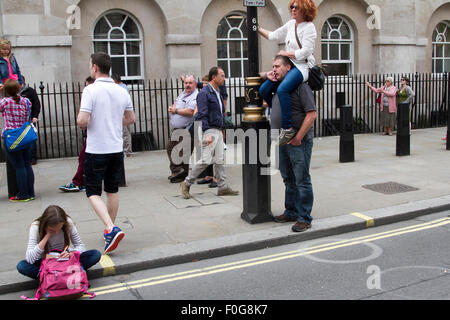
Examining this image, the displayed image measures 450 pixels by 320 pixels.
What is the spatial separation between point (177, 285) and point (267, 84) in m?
2.44

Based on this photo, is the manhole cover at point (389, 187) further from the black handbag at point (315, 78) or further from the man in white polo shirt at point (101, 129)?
the man in white polo shirt at point (101, 129)

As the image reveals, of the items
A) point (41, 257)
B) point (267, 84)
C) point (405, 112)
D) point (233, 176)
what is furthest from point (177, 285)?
point (405, 112)

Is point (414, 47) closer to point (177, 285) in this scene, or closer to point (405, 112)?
point (405, 112)

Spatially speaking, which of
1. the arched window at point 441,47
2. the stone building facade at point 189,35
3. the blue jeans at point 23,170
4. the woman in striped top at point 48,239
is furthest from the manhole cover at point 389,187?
the arched window at point 441,47

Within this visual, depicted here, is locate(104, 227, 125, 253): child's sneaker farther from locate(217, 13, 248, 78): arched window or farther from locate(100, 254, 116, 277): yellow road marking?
locate(217, 13, 248, 78): arched window

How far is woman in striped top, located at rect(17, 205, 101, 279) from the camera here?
419cm

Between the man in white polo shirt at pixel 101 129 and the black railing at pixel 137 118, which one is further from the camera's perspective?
the black railing at pixel 137 118

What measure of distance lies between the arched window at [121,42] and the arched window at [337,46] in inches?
246

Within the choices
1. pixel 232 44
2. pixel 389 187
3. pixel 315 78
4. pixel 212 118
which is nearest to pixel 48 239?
pixel 315 78

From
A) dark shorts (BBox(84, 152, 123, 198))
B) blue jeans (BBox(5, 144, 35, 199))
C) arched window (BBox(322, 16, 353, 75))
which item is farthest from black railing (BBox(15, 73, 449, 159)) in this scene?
dark shorts (BBox(84, 152, 123, 198))

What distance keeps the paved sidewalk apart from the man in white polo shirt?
440 mm

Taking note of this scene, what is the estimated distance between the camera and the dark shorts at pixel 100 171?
5.02 metres

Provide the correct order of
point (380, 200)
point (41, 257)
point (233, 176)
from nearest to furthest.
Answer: point (41, 257) → point (380, 200) → point (233, 176)
